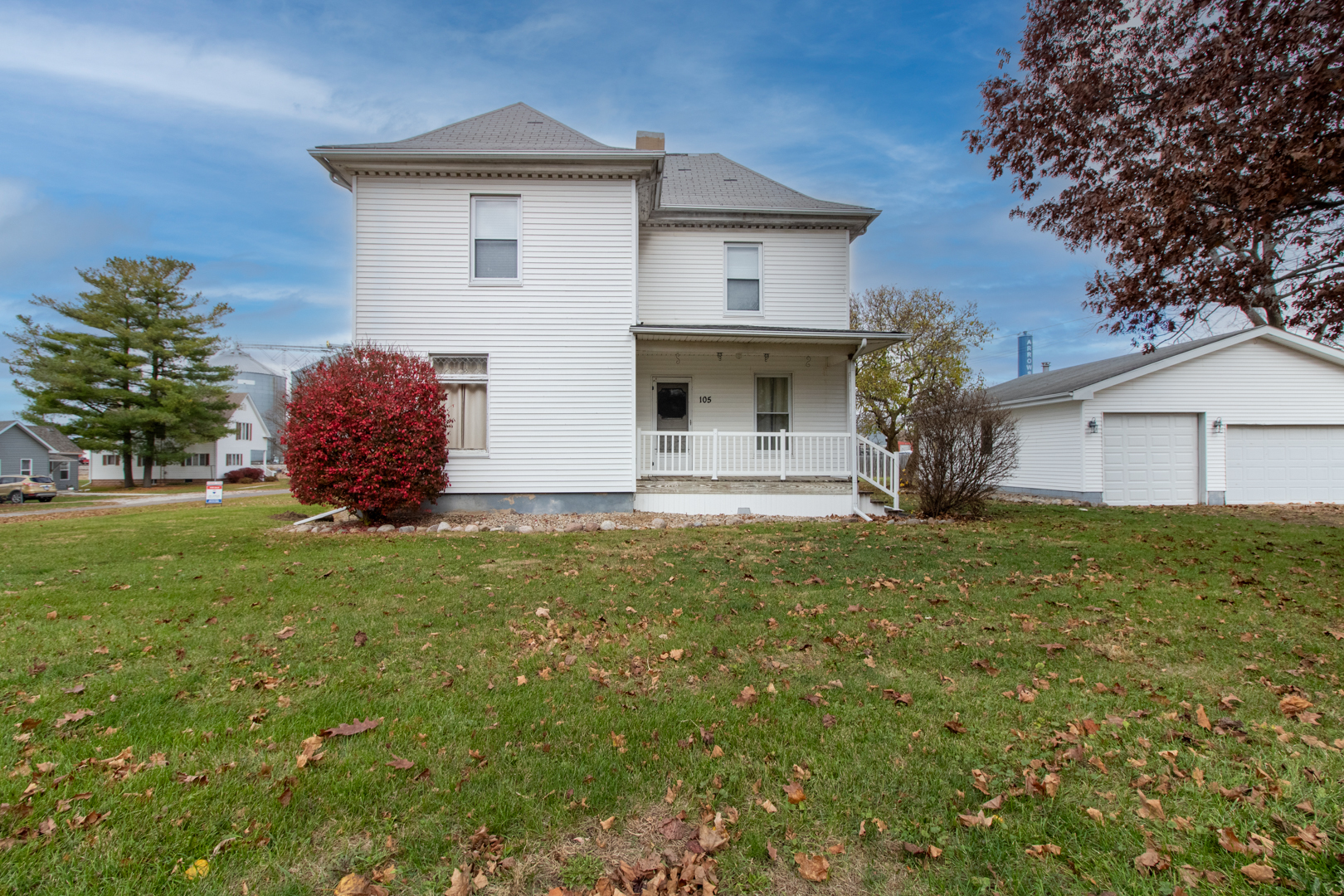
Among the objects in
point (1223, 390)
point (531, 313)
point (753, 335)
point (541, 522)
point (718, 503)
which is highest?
point (531, 313)

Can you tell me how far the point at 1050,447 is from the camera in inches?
742

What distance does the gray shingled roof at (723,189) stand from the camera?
14430 millimetres

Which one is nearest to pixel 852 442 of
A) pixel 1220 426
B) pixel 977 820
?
pixel 977 820

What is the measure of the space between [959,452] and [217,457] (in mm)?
47857

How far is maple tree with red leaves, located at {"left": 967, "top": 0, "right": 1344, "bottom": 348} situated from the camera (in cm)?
611

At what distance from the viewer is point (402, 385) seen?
418 inches

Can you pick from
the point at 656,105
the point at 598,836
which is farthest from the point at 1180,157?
the point at 656,105

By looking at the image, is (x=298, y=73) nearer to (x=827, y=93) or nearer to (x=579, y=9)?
(x=579, y=9)

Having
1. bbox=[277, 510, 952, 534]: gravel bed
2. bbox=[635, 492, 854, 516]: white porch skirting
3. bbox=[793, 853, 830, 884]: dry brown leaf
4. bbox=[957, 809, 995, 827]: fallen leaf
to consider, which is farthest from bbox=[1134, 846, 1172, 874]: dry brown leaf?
bbox=[635, 492, 854, 516]: white porch skirting

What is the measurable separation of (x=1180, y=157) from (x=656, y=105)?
1270 cm

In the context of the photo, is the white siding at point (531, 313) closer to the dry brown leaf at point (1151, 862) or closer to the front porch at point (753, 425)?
the front porch at point (753, 425)

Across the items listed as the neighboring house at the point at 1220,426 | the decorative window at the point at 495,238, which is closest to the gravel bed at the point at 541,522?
the decorative window at the point at 495,238

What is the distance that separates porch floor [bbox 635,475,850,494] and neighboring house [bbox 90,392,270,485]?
31.4m

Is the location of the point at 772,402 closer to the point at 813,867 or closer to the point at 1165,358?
the point at 1165,358
